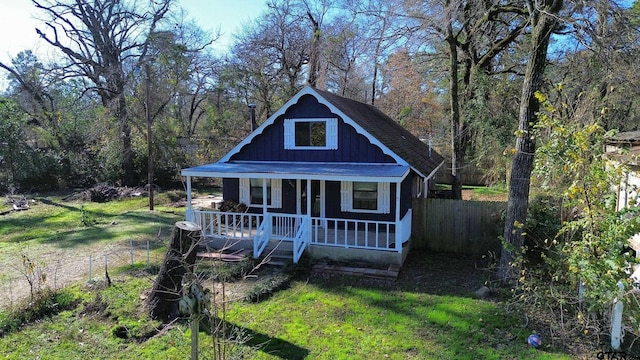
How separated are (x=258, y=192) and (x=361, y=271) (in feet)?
17.2

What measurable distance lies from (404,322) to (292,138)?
755 cm

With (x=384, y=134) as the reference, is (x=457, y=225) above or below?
below

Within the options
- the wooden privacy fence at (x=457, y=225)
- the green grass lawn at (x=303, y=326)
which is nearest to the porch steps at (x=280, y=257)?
the green grass lawn at (x=303, y=326)

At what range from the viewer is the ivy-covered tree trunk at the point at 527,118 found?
27.6 feet

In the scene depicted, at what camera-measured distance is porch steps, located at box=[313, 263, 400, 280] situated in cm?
Result: 974

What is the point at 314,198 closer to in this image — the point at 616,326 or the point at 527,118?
the point at 527,118

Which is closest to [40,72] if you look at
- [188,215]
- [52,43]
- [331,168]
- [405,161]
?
[52,43]

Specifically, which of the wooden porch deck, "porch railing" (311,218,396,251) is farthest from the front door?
the wooden porch deck

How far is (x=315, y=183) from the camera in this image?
519 inches

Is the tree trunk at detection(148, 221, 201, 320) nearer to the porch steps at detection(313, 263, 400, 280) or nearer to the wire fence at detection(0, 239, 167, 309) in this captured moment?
the wire fence at detection(0, 239, 167, 309)

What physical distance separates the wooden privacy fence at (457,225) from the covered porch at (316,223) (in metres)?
0.66

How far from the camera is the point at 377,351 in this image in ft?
21.1

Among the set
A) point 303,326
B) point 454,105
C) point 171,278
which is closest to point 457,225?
point 454,105

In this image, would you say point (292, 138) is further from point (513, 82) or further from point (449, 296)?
point (513, 82)
